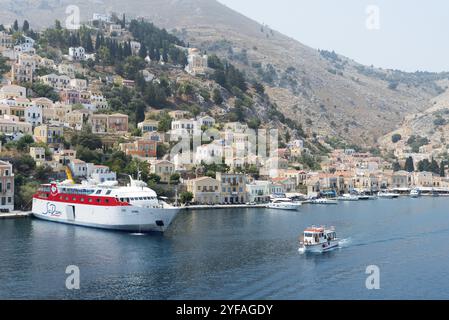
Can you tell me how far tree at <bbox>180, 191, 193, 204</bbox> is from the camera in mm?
61094

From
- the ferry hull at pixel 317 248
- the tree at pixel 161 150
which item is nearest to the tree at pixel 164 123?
the tree at pixel 161 150

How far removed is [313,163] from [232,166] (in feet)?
70.4

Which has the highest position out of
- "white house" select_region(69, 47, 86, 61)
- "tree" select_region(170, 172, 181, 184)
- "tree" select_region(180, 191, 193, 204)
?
"white house" select_region(69, 47, 86, 61)

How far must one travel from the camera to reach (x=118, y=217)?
139 feet

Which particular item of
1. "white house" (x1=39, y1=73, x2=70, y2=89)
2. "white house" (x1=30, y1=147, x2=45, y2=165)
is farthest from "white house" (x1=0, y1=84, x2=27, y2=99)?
"white house" (x1=30, y1=147, x2=45, y2=165)

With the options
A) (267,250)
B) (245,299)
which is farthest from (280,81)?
(245,299)

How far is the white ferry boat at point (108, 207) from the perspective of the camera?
137 feet

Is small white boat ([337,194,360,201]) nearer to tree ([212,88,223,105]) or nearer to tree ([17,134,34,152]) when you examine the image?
tree ([212,88,223,105])

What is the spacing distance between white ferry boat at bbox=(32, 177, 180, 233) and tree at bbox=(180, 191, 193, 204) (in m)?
14.0

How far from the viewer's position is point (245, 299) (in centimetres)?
2441

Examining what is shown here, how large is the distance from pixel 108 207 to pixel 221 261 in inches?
533

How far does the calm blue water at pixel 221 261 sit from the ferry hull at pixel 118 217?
2.76ft

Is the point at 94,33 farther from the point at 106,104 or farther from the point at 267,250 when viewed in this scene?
the point at 267,250

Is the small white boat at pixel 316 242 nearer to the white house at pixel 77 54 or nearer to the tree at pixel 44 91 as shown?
the tree at pixel 44 91
